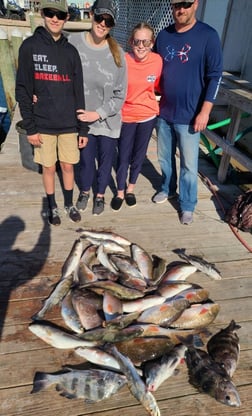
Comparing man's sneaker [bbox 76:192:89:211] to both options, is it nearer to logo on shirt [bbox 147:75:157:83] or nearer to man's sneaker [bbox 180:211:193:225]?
man's sneaker [bbox 180:211:193:225]

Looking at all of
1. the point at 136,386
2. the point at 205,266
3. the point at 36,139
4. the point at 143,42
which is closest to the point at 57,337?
the point at 136,386

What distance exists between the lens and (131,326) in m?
2.40

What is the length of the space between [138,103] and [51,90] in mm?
987

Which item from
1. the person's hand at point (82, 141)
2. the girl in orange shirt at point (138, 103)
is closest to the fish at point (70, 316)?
the person's hand at point (82, 141)

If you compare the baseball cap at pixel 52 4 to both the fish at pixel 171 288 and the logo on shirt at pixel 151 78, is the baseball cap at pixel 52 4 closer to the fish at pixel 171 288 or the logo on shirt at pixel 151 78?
the logo on shirt at pixel 151 78

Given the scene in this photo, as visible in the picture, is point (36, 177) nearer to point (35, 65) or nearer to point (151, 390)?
point (35, 65)

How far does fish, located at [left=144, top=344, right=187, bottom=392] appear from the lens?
2.11 meters

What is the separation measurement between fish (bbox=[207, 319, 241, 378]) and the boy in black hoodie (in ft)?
7.35

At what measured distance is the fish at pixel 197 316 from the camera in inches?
98.9

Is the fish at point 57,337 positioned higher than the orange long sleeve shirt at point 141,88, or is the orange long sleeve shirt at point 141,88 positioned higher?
the orange long sleeve shirt at point 141,88

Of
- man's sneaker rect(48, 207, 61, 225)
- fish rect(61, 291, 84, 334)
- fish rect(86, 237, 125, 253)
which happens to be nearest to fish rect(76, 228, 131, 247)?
fish rect(86, 237, 125, 253)

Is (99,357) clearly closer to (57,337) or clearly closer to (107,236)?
(57,337)

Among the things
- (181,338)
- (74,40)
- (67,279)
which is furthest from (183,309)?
(74,40)

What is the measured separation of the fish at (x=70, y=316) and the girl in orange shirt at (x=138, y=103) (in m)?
1.72
